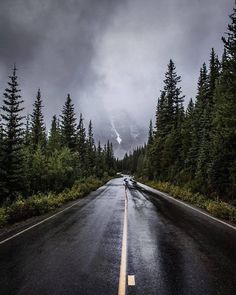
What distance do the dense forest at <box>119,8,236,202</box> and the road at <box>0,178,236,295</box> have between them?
10.2 metres

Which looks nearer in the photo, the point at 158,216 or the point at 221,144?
the point at 158,216

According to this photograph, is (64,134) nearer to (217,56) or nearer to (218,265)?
(217,56)

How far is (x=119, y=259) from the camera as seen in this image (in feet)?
22.8

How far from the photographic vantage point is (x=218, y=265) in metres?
6.50

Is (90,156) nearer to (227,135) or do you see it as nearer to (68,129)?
(68,129)

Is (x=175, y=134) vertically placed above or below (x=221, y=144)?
above

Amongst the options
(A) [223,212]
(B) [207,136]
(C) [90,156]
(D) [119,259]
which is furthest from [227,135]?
(C) [90,156]

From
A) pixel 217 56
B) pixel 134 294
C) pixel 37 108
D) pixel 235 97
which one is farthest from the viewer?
pixel 37 108

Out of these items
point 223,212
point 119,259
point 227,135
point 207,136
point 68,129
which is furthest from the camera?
point 68,129

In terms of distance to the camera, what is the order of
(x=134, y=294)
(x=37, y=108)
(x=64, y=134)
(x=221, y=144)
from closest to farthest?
(x=134, y=294) < (x=221, y=144) < (x=64, y=134) < (x=37, y=108)

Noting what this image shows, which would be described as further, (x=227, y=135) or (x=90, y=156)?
(x=90, y=156)

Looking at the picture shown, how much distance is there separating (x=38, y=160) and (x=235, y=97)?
859 inches

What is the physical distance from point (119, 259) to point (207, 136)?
2589cm

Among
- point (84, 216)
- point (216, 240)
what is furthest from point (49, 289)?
point (84, 216)
